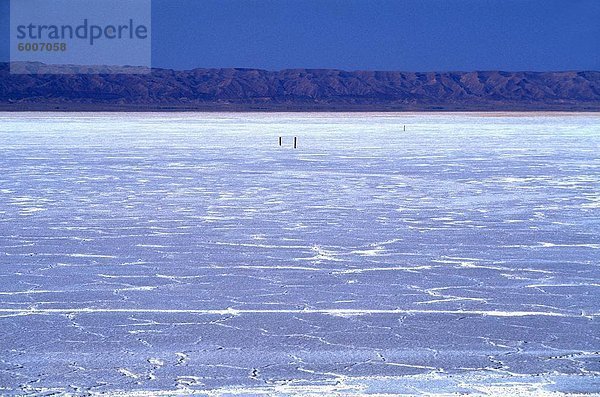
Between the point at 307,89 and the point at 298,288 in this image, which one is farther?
the point at 307,89

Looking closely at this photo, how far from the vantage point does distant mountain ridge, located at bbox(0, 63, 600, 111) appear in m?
125

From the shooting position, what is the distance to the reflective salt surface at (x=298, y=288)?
4.79 meters

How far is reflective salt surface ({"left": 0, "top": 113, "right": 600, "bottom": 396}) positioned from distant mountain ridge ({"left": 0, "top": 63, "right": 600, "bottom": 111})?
4233 inches

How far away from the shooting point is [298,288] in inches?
267

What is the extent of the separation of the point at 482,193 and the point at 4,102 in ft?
366

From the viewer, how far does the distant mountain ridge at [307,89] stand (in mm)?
125438

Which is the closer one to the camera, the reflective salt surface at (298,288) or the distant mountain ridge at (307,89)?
the reflective salt surface at (298,288)

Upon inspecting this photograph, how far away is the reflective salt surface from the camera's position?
15.7 feet

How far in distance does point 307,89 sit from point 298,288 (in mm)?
133743

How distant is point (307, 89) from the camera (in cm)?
13962

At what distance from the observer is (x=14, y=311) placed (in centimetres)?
608

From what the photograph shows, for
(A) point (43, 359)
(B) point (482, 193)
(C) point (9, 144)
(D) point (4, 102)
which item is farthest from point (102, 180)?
(D) point (4, 102)

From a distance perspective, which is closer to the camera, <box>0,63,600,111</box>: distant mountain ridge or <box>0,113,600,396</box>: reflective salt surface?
<box>0,113,600,396</box>: reflective salt surface

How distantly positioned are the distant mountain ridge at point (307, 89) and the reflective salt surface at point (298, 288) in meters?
108
